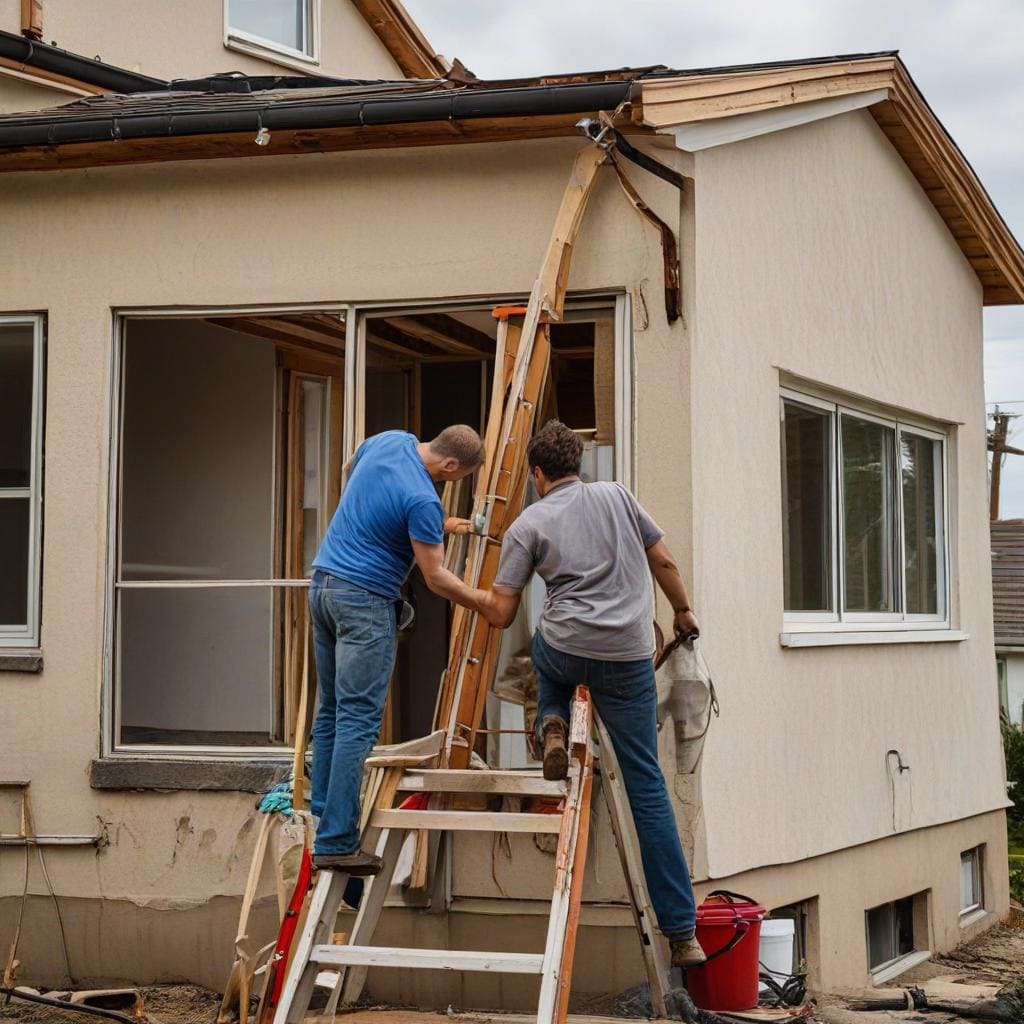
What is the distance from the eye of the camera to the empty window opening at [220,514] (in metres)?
9.72

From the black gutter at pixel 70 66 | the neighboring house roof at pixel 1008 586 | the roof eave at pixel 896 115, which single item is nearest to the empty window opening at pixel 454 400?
the roof eave at pixel 896 115

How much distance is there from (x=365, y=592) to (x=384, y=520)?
0.90 ft

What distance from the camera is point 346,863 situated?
18.7 ft

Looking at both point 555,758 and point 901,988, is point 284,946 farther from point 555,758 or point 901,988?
point 901,988

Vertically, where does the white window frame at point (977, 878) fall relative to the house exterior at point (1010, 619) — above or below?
below

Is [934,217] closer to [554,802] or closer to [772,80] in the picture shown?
[772,80]

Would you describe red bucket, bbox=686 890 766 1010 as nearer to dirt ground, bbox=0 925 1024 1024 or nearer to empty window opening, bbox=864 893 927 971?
dirt ground, bbox=0 925 1024 1024

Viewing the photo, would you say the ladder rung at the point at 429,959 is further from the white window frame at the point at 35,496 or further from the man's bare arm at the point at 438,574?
the white window frame at the point at 35,496

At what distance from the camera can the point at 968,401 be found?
10.3 meters

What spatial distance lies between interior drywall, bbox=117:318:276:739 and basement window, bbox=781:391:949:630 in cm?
333

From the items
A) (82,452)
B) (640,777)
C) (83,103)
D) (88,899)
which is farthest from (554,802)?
(83,103)

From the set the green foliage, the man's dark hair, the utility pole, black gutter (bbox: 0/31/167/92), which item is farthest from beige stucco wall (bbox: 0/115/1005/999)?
the utility pole

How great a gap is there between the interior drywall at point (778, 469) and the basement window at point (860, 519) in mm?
157

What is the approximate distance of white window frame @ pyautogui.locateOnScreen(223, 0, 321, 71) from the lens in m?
12.1
